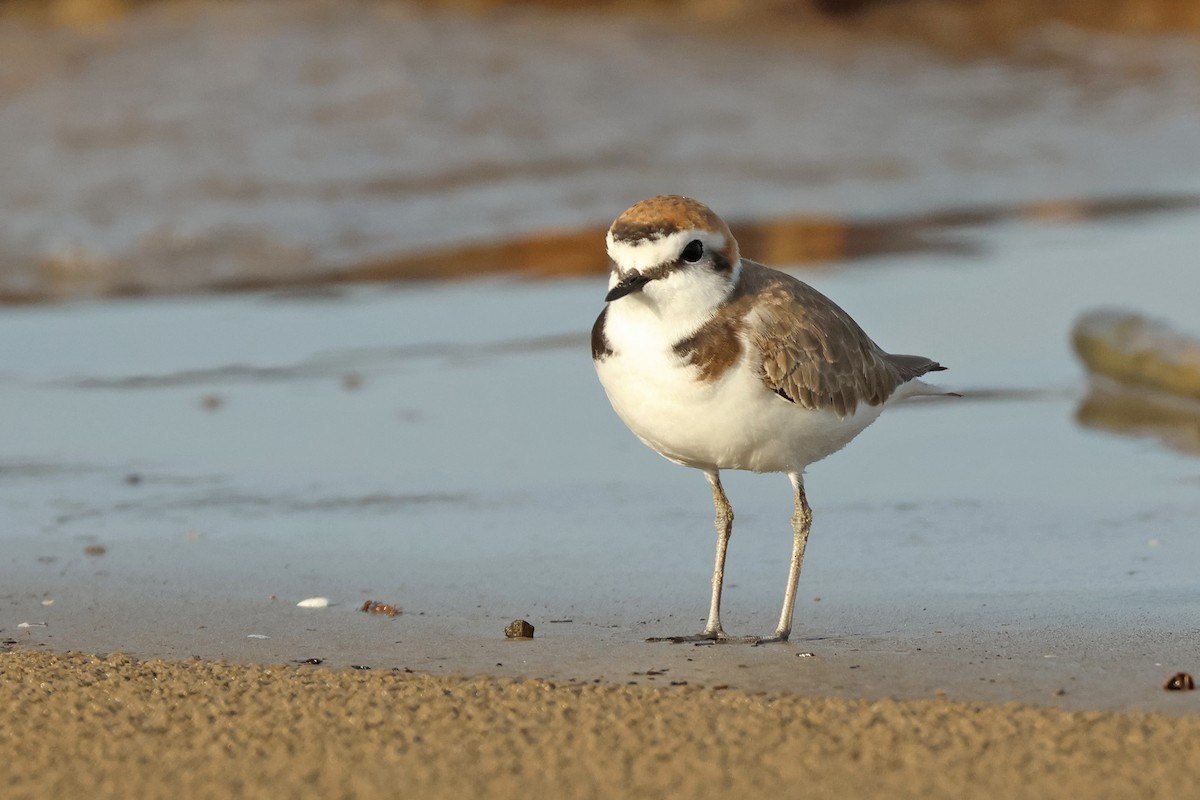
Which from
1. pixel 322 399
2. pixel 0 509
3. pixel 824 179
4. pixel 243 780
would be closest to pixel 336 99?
pixel 824 179

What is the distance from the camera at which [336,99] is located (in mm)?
14539

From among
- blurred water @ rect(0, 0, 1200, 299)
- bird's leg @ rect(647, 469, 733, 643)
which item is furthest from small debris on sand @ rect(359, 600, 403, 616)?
blurred water @ rect(0, 0, 1200, 299)

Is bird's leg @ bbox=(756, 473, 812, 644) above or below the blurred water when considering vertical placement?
below

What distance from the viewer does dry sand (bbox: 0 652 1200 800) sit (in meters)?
3.12

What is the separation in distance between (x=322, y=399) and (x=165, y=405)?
0.65m

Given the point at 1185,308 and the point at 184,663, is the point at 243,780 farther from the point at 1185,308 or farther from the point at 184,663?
the point at 1185,308

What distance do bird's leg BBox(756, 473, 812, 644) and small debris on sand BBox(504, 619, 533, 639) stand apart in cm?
57

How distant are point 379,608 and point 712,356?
1.16 m

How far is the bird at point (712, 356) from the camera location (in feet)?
13.8

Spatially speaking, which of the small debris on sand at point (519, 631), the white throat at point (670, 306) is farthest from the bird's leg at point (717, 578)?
the white throat at point (670, 306)

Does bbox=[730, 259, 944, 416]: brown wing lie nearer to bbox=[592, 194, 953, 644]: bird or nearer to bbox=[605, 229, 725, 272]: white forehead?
bbox=[592, 194, 953, 644]: bird

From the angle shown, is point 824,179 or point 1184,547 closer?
point 1184,547

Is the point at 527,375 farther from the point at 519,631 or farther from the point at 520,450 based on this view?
the point at 519,631

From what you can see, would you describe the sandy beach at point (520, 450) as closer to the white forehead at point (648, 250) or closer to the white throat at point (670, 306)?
the white throat at point (670, 306)
